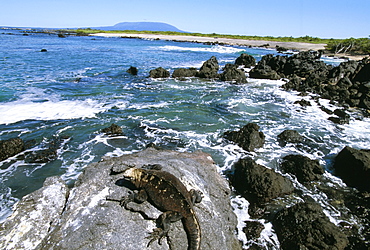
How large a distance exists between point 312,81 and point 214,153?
22094mm

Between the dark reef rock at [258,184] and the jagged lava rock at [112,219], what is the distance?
2.06 meters

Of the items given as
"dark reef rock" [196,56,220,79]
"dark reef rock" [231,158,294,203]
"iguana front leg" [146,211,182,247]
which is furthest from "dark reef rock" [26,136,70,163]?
"dark reef rock" [196,56,220,79]

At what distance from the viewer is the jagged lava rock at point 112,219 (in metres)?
4.28

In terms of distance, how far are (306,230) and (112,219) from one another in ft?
17.1

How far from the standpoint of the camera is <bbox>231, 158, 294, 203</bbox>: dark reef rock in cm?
777

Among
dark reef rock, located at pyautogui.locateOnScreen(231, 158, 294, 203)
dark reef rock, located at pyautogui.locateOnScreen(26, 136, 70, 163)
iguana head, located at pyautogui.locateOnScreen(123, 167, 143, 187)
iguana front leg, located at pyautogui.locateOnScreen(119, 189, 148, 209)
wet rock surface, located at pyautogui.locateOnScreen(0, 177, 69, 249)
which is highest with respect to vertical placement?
iguana head, located at pyautogui.locateOnScreen(123, 167, 143, 187)

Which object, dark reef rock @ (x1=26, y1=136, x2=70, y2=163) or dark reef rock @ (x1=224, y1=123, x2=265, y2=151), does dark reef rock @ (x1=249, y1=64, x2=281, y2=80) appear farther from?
dark reef rock @ (x1=26, y1=136, x2=70, y2=163)

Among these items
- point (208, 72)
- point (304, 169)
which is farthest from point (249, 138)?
point (208, 72)

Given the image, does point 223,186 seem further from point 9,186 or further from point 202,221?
point 9,186

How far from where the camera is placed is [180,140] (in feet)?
39.9

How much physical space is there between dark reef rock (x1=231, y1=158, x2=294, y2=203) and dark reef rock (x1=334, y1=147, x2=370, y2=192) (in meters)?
2.82

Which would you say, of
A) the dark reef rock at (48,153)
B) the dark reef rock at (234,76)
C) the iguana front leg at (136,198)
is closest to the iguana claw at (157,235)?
the iguana front leg at (136,198)

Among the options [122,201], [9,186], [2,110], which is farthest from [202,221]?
[2,110]

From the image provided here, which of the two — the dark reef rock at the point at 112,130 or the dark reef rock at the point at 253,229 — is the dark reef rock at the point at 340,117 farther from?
the dark reef rock at the point at 112,130
